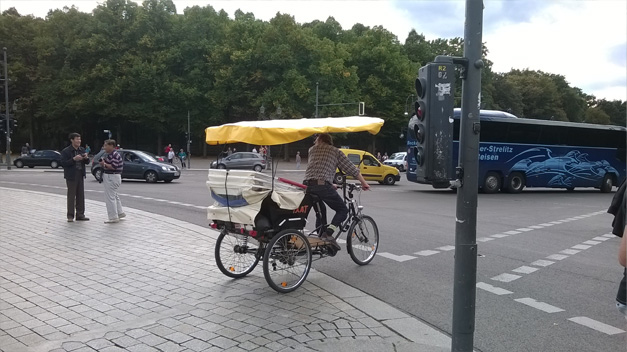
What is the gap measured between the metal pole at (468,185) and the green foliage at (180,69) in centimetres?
4550

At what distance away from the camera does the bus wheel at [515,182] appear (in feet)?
75.2

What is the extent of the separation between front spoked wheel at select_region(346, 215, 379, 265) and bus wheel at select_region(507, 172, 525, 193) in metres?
16.9

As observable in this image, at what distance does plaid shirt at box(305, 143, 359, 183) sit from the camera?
689 cm

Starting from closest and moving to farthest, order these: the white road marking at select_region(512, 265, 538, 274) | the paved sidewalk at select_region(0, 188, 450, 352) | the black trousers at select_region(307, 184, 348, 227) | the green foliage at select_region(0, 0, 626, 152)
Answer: the paved sidewalk at select_region(0, 188, 450, 352) < the black trousers at select_region(307, 184, 348, 227) < the white road marking at select_region(512, 265, 538, 274) < the green foliage at select_region(0, 0, 626, 152)

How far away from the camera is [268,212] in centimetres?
624

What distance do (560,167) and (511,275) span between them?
62.1 feet

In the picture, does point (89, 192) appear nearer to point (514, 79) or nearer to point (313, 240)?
point (313, 240)

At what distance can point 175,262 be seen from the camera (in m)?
7.46

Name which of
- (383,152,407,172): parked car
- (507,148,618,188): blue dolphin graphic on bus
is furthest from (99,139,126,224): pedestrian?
(383,152,407,172): parked car

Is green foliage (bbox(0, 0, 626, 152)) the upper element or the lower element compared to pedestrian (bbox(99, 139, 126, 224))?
upper

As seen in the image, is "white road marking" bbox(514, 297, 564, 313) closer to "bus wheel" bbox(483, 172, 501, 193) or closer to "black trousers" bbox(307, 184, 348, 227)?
"black trousers" bbox(307, 184, 348, 227)

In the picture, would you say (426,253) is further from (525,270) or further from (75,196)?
(75,196)

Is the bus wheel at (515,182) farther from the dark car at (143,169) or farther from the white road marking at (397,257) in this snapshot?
the dark car at (143,169)

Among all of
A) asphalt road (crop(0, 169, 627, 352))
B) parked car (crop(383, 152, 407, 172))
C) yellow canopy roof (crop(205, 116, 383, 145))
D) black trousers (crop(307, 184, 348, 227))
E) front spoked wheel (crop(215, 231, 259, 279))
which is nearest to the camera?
asphalt road (crop(0, 169, 627, 352))
